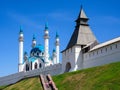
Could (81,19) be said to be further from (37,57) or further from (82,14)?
(37,57)

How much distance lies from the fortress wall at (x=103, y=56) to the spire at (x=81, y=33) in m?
3.66

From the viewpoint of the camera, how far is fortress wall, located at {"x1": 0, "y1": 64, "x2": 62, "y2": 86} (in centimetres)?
6401

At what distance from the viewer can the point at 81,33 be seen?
58688mm

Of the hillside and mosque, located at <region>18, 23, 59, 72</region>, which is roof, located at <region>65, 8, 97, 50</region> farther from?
mosque, located at <region>18, 23, 59, 72</region>

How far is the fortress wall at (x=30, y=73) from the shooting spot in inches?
2520

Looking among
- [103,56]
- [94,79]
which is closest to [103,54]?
[103,56]

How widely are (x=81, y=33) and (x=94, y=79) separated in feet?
77.3

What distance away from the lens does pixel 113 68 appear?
123ft

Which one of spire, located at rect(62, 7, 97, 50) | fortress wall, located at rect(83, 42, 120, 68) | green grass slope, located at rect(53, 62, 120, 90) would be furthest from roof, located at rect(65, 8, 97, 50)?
green grass slope, located at rect(53, 62, 120, 90)

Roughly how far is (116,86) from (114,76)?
3259 mm

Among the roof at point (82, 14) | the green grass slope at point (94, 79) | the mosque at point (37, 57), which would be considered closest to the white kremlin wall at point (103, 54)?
the green grass slope at point (94, 79)

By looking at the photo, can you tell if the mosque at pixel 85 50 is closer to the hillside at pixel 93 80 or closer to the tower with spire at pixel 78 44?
the tower with spire at pixel 78 44

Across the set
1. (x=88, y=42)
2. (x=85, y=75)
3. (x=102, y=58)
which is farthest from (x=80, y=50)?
(x=85, y=75)

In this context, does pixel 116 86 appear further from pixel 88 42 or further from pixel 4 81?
pixel 4 81
